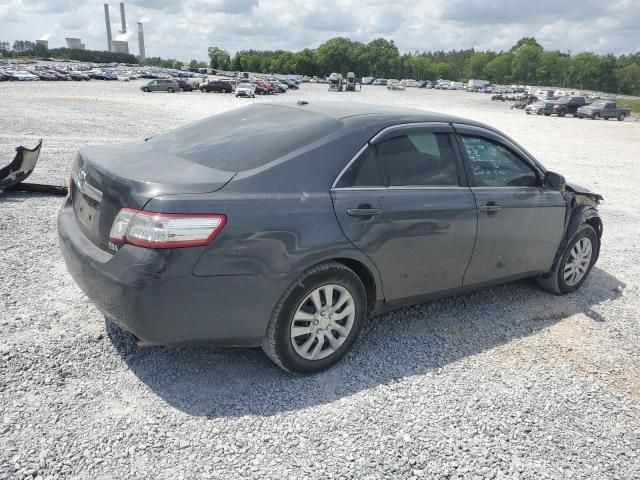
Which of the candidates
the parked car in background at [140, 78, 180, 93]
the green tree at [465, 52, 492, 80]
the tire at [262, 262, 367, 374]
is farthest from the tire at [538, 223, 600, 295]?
the green tree at [465, 52, 492, 80]

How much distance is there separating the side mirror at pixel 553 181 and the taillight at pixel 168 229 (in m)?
3.09

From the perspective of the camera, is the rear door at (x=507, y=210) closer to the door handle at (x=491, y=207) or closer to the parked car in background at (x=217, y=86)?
the door handle at (x=491, y=207)

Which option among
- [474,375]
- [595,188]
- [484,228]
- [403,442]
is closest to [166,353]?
[403,442]

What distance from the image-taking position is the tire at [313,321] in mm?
3150

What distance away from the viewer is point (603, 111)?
44.5 metres

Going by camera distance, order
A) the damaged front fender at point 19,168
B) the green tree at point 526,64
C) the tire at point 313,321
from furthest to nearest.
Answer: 1. the green tree at point 526,64
2. the damaged front fender at point 19,168
3. the tire at point 313,321

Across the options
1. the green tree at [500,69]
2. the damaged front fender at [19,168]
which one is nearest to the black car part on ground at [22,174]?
the damaged front fender at [19,168]

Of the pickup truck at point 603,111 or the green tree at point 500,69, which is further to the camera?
the green tree at point 500,69

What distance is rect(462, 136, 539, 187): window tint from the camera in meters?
4.14

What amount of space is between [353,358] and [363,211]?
1.08 metres

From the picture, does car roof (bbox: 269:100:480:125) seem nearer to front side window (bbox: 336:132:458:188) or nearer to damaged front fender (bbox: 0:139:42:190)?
front side window (bbox: 336:132:458:188)

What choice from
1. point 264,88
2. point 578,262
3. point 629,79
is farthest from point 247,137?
point 629,79

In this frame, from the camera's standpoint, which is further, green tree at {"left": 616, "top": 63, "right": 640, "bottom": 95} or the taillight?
green tree at {"left": 616, "top": 63, "right": 640, "bottom": 95}

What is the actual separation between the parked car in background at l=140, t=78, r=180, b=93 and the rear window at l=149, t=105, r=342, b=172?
166ft
